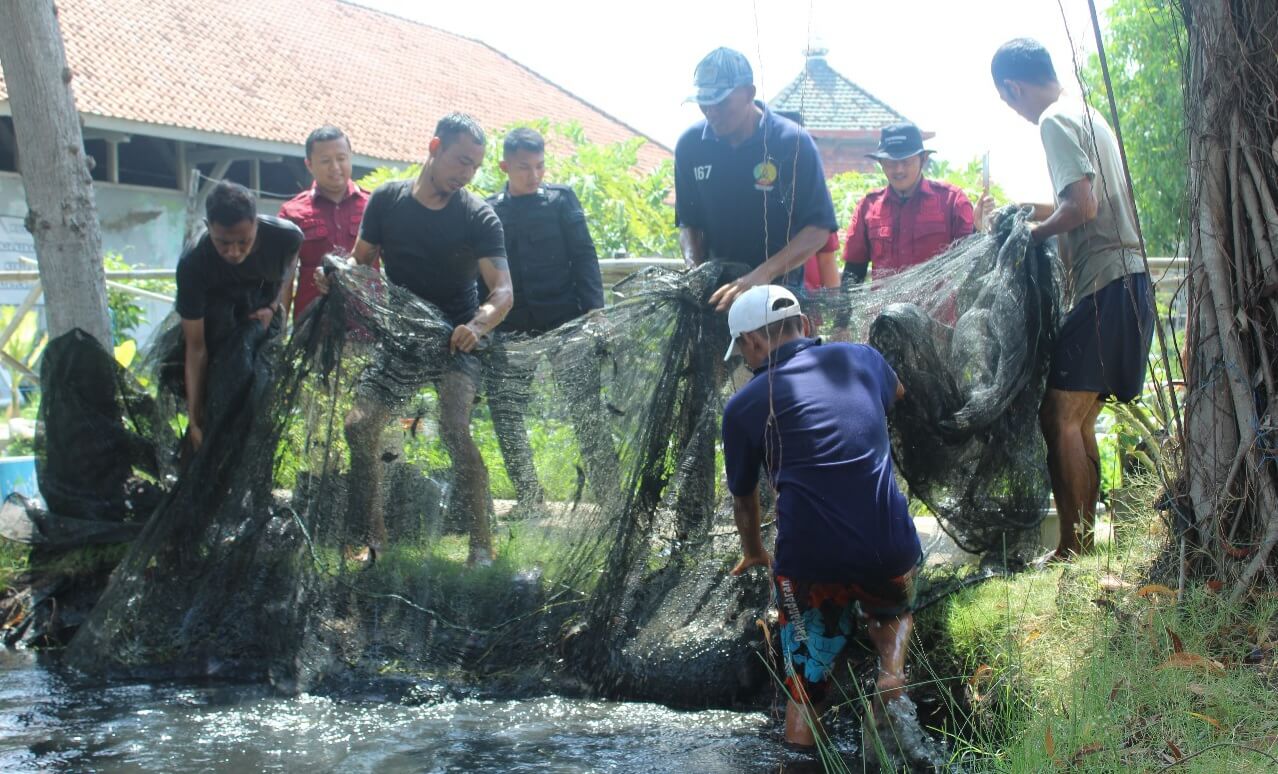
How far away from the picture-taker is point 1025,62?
4.86 metres

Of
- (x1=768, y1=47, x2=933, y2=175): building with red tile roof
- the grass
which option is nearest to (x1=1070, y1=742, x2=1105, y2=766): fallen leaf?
the grass

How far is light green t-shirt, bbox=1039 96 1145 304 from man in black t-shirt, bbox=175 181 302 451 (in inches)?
133

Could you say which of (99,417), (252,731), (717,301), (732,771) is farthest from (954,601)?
(99,417)

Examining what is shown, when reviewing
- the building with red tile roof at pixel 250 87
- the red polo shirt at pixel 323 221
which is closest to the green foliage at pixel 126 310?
the building with red tile roof at pixel 250 87

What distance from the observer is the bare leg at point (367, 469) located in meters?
4.89

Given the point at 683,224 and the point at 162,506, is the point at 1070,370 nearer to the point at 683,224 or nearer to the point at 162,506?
the point at 683,224

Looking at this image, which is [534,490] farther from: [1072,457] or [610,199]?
[610,199]

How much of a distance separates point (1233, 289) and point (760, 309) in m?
1.54

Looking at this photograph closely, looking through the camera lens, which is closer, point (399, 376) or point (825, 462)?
point (825, 462)

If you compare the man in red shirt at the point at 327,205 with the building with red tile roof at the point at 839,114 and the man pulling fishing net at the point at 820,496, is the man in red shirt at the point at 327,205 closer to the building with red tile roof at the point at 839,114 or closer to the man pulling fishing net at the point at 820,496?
the man pulling fishing net at the point at 820,496

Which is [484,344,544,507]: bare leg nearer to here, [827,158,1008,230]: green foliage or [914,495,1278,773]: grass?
[914,495,1278,773]: grass

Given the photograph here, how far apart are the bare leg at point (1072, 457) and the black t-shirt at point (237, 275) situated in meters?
3.48

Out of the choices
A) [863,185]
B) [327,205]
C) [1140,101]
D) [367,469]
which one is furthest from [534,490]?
[1140,101]

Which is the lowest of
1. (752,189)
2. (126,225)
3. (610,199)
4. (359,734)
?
(359,734)
